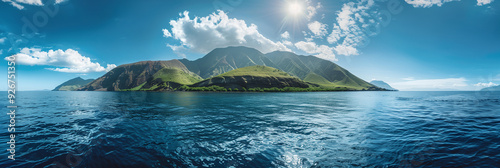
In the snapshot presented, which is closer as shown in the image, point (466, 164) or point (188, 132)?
point (466, 164)

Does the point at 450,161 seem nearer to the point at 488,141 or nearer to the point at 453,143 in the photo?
the point at 453,143

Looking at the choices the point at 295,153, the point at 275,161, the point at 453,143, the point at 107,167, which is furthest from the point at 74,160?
the point at 453,143

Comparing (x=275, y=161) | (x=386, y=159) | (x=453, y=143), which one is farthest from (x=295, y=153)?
(x=453, y=143)

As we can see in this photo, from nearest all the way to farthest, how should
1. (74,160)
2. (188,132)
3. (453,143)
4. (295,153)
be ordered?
(74,160)
(295,153)
(453,143)
(188,132)

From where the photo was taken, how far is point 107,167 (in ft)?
31.6

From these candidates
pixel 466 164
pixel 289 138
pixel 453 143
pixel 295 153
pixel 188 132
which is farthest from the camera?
pixel 188 132

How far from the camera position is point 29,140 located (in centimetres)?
1417

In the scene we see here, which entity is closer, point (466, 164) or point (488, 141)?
point (466, 164)

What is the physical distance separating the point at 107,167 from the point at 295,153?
10949 mm

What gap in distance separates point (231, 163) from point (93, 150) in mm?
9898

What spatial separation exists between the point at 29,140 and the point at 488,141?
118 ft

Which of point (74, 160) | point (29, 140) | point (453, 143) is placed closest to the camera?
point (74, 160)

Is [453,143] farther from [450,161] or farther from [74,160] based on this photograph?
[74,160]

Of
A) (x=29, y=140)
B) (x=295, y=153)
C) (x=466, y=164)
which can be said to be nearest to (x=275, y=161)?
(x=295, y=153)
